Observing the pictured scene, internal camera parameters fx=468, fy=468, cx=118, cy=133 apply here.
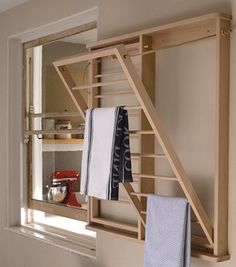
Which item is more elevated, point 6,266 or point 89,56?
point 89,56

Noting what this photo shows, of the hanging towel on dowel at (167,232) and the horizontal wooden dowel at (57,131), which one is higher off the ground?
the horizontal wooden dowel at (57,131)

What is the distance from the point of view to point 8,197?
3.47 metres

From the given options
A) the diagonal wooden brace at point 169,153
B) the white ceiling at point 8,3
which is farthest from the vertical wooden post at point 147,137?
the white ceiling at point 8,3

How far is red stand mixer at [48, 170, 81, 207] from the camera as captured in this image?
3.05 metres

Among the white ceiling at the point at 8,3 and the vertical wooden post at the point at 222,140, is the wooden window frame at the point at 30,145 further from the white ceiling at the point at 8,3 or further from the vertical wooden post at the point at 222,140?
the vertical wooden post at the point at 222,140

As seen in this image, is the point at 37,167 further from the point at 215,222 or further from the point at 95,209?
the point at 215,222

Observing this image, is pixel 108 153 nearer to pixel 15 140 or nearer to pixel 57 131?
pixel 57 131

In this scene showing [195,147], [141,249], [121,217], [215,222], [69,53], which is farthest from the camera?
[69,53]

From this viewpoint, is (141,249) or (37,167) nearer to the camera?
(141,249)

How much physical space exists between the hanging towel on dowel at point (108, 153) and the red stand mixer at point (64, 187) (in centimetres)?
86

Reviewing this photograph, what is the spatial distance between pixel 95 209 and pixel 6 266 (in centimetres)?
128

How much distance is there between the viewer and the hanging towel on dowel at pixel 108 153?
2061 millimetres

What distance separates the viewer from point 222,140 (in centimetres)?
188

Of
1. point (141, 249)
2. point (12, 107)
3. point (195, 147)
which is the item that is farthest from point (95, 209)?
point (12, 107)
